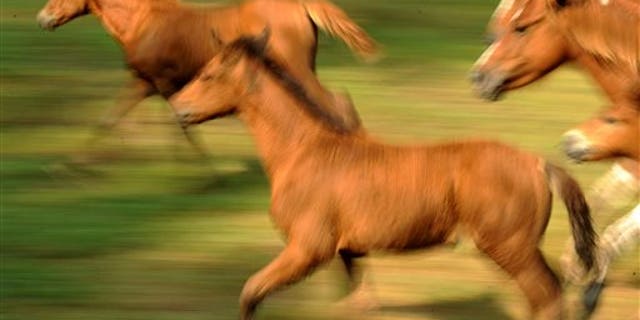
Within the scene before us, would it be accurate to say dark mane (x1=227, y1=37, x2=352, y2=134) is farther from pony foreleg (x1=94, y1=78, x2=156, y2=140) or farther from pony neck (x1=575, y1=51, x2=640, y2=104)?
pony foreleg (x1=94, y1=78, x2=156, y2=140)

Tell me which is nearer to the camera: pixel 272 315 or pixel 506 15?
pixel 272 315

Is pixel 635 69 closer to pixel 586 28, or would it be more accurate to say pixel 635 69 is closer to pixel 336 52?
pixel 586 28

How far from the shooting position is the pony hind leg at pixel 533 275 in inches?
264

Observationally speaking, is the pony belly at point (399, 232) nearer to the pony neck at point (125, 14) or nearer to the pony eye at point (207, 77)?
the pony eye at point (207, 77)

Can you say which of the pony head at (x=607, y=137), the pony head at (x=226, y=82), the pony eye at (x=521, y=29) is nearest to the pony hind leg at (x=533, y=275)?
the pony head at (x=607, y=137)

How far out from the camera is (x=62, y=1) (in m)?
10.0

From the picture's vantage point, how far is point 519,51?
327 inches

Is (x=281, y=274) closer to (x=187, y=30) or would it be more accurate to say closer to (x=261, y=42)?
(x=261, y=42)

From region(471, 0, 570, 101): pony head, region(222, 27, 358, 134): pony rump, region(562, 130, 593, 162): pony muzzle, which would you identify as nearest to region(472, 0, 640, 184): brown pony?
region(471, 0, 570, 101): pony head

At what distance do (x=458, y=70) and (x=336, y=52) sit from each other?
1.04 meters

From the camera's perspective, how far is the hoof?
7422 millimetres

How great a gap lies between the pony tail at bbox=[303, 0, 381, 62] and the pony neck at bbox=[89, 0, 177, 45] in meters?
1.07

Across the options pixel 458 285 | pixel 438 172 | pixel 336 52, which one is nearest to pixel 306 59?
pixel 458 285

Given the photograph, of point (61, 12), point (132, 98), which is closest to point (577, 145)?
point (132, 98)
